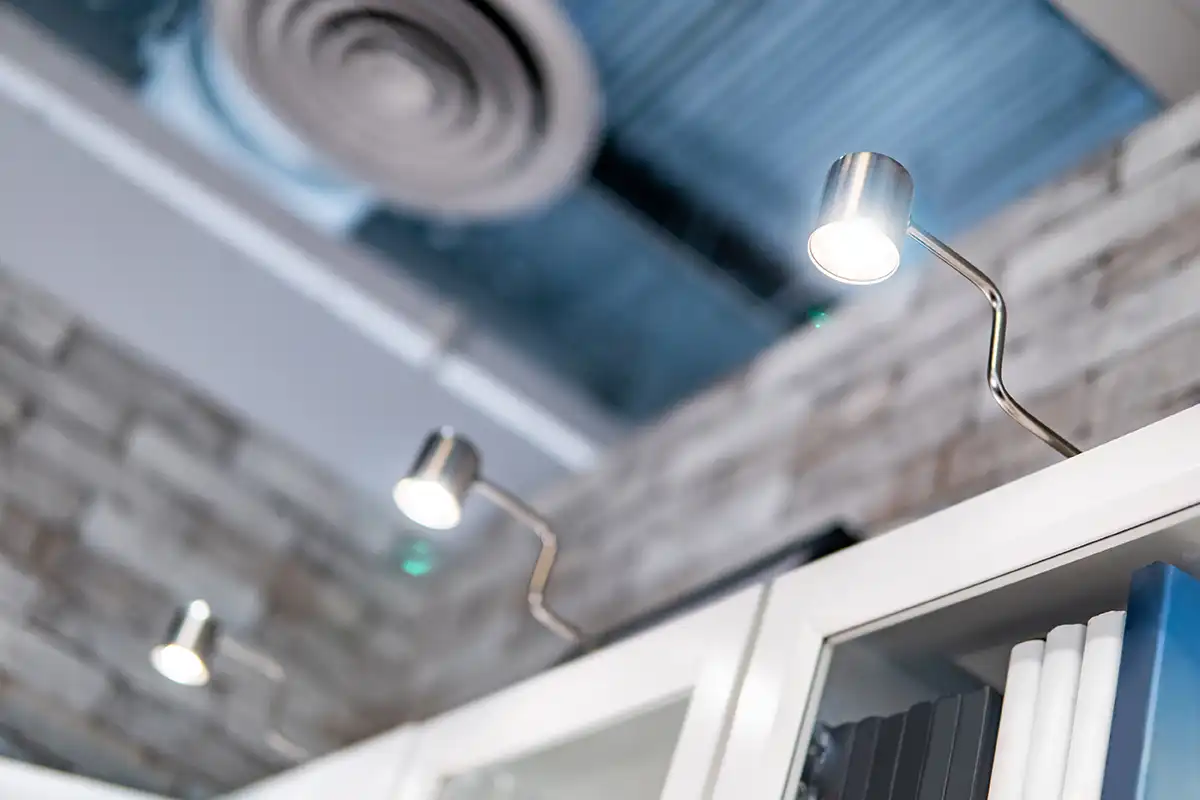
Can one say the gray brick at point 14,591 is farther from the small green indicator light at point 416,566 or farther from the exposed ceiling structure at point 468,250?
the small green indicator light at point 416,566

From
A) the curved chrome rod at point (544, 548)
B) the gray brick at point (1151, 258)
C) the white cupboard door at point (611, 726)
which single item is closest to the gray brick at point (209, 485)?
the curved chrome rod at point (544, 548)

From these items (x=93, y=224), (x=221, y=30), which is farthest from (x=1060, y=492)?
(x=93, y=224)

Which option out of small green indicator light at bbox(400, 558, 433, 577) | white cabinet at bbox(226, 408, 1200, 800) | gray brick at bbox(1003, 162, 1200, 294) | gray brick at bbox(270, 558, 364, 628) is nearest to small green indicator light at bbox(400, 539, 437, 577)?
small green indicator light at bbox(400, 558, 433, 577)

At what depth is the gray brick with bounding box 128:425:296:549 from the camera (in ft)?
8.00

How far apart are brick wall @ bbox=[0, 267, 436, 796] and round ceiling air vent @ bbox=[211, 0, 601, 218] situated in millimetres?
754

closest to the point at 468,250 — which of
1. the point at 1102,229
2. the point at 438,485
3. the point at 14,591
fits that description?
the point at 438,485

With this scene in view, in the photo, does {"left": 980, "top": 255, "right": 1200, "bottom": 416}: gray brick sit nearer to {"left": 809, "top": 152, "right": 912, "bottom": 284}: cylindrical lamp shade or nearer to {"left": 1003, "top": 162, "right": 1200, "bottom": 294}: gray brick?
{"left": 1003, "top": 162, "right": 1200, "bottom": 294}: gray brick

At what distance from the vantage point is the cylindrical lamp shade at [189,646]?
198 cm

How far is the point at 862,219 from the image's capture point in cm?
107

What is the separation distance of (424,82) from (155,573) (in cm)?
102

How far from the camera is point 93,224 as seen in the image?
7.82 feet

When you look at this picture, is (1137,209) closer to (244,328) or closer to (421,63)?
(421,63)

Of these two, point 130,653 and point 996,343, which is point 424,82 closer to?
point 996,343

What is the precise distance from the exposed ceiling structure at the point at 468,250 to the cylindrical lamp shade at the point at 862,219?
2.65 ft
